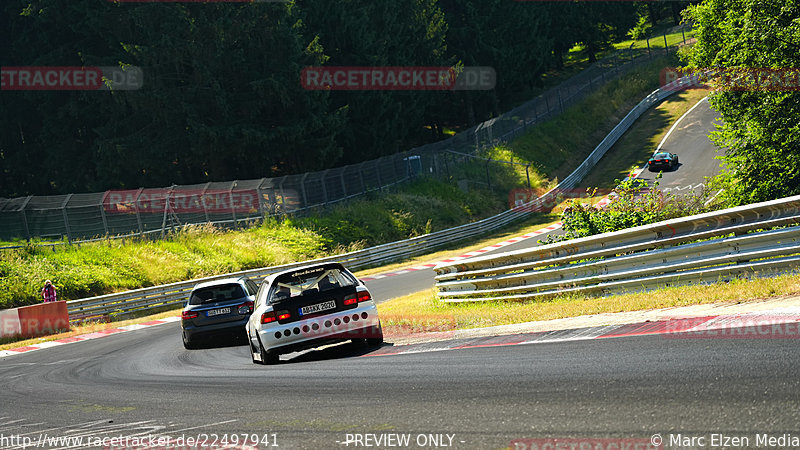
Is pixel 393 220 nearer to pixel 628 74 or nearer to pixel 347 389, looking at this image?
pixel 347 389

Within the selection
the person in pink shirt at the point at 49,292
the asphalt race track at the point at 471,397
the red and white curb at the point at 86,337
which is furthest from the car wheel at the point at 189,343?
the person in pink shirt at the point at 49,292

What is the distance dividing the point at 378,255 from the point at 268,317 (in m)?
25.3

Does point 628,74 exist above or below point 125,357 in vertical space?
above

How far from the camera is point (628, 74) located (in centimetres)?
7312

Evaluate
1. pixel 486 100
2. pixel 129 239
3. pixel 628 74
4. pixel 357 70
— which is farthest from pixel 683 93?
pixel 129 239

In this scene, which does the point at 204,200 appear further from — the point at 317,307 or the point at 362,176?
the point at 317,307

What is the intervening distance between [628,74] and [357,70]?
110 ft

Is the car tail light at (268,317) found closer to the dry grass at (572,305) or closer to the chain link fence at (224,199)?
the dry grass at (572,305)

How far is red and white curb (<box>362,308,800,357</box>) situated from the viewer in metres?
7.56

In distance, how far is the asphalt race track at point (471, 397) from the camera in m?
5.39

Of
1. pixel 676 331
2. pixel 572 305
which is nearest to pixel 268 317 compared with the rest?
pixel 572 305

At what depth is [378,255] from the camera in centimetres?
3681

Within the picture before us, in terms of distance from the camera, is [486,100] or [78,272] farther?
[486,100]

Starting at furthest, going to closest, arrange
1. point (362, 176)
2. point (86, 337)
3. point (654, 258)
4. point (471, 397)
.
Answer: point (362, 176)
point (86, 337)
point (654, 258)
point (471, 397)
